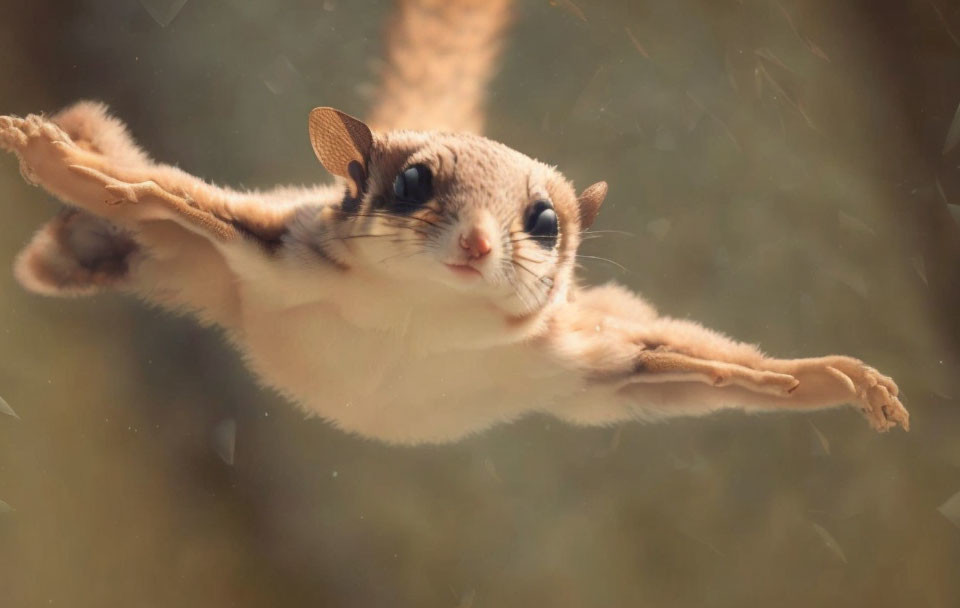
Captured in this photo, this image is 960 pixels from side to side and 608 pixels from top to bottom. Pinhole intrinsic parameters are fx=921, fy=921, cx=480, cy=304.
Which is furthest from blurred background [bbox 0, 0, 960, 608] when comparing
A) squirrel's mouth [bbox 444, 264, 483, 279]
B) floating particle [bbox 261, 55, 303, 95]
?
squirrel's mouth [bbox 444, 264, 483, 279]

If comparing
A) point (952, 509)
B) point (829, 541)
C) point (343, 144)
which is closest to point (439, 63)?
point (343, 144)

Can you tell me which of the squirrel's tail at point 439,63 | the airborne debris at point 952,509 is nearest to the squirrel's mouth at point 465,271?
the squirrel's tail at point 439,63

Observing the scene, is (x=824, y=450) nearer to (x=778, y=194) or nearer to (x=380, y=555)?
(x=778, y=194)

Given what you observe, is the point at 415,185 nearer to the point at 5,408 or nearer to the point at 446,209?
the point at 446,209

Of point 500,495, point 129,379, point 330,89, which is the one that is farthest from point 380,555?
point 330,89

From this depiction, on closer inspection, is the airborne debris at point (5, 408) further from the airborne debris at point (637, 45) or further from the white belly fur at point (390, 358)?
the airborne debris at point (637, 45)

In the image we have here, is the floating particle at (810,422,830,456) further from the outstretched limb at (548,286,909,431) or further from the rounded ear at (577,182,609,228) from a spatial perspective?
the rounded ear at (577,182,609,228)

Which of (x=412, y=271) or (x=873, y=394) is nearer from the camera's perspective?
(x=412, y=271)
